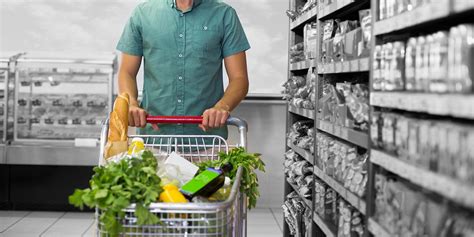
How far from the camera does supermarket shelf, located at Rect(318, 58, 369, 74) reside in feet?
8.45

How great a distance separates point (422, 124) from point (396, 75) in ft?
1.07

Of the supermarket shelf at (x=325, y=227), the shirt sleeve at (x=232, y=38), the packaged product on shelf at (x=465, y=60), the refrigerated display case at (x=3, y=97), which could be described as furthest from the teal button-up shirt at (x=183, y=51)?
the refrigerated display case at (x=3, y=97)

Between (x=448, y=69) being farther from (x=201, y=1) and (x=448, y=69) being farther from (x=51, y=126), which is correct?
(x=51, y=126)

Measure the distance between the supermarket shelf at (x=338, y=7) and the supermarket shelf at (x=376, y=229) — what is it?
99cm

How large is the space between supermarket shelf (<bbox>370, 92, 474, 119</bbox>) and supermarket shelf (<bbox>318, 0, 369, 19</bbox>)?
789 millimetres

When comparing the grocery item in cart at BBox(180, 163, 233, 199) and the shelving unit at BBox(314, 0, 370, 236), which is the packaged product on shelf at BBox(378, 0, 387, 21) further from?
the grocery item in cart at BBox(180, 163, 233, 199)

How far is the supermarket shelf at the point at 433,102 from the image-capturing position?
57.9 inches

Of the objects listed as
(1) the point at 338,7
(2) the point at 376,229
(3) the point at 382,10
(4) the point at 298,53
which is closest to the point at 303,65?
(4) the point at 298,53

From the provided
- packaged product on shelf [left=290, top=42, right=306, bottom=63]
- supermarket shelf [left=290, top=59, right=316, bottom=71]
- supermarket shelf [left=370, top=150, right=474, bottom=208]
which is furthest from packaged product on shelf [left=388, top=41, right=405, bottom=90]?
packaged product on shelf [left=290, top=42, right=306, bottom=63]

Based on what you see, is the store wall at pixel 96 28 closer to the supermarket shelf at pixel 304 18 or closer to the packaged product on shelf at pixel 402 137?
the supermarket shelf at pixel 304 18

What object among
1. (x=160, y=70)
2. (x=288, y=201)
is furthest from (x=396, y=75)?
(x=288, y=201)

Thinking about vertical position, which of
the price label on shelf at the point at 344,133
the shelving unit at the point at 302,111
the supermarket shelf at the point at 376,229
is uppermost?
the shelving unit at the point at 302,111

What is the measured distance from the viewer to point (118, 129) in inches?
102

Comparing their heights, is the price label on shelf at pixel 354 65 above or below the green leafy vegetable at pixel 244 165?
above
